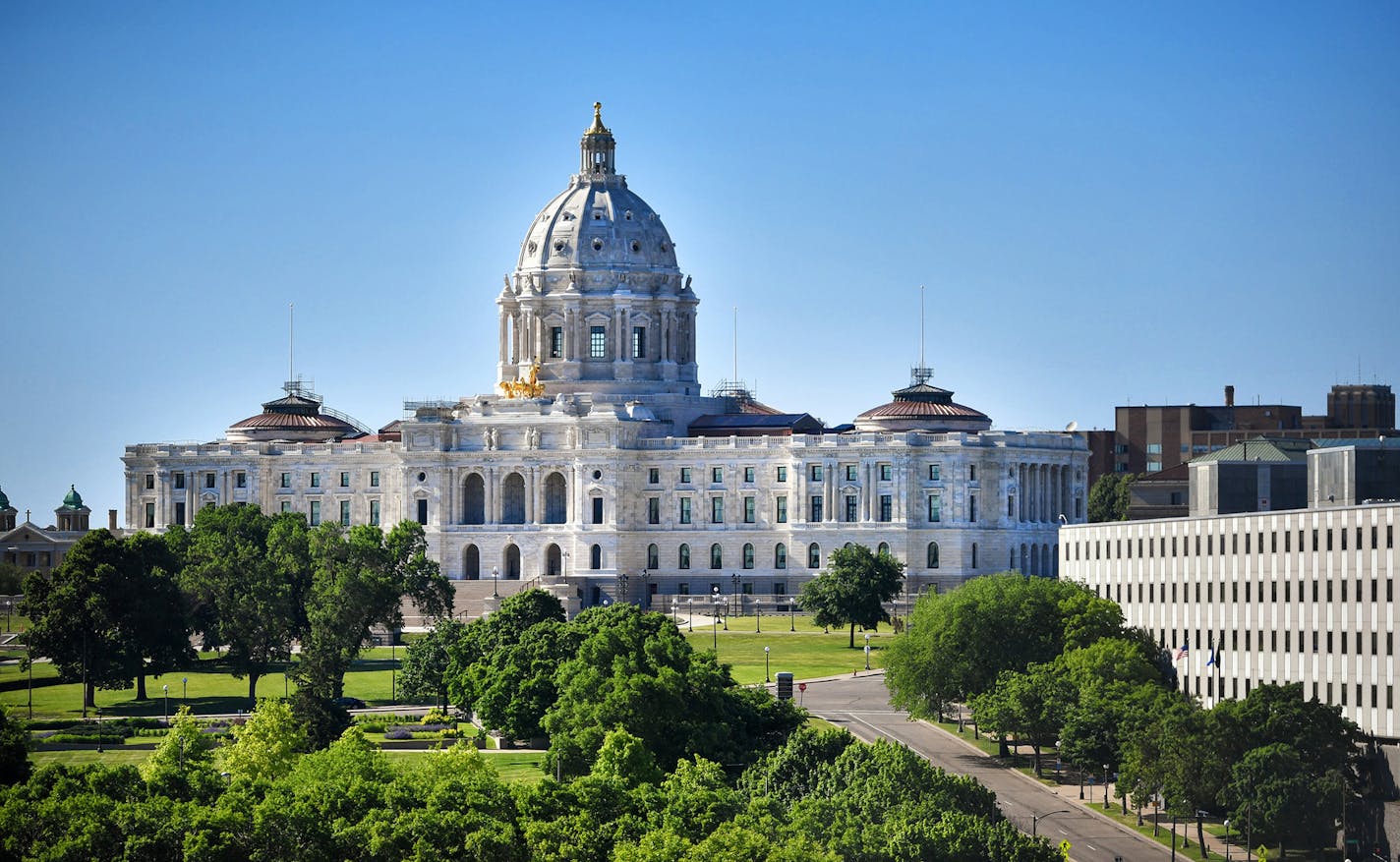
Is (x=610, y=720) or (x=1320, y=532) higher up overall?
(x=1320, y=532)

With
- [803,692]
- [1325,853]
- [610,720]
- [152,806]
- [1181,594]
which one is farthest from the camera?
[803,692]

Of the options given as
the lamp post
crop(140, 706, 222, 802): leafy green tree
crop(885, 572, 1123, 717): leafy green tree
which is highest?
crop(885, 572, 1123, 717): leafy green tree

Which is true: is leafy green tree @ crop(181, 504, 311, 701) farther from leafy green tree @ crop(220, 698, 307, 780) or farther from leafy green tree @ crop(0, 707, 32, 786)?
leafy green tree @ crop(0, 707, 32, 786)

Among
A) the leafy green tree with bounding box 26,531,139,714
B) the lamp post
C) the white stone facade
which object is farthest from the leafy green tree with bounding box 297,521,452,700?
the lamp post

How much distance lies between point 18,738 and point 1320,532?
200 feet

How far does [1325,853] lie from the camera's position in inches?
4941

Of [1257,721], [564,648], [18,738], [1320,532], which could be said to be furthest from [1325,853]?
[18,738]

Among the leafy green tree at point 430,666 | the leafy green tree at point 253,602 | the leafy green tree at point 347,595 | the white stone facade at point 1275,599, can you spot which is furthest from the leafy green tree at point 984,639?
the leafy green tree at point 253,602

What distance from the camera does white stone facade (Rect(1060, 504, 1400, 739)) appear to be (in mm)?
132125

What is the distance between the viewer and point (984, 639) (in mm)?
159625

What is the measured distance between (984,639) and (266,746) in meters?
46.2

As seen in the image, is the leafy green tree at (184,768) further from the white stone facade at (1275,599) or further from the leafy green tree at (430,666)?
the white stone facade at (1275,599)

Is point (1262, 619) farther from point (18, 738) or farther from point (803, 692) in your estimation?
point (18, 738)

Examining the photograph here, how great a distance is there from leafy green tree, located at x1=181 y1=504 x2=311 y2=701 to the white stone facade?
54360 mm
